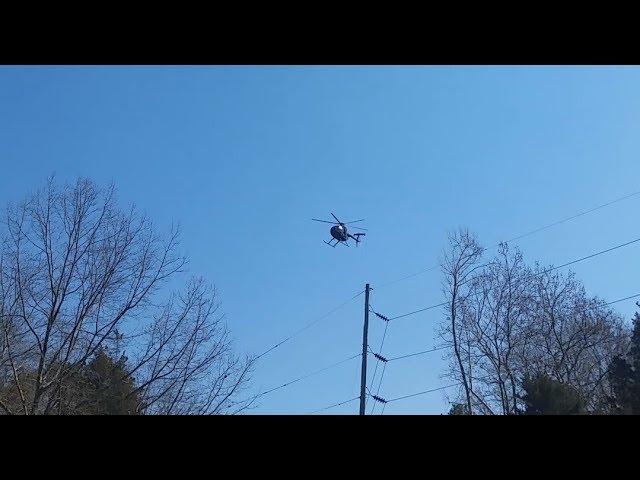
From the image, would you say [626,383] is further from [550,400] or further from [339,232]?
[339,232]

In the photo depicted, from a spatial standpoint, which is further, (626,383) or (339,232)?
(339,232)

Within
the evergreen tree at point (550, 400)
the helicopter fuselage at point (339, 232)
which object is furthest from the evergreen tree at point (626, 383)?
the helicopter fuselage at point (339, 232)

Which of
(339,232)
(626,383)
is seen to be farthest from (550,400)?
(339,232)

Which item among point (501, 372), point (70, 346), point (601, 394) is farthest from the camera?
point (501, 372)

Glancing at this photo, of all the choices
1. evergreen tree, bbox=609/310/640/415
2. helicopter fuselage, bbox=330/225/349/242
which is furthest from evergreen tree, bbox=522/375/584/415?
helicopter fuselage, bbox=330/225/349/242

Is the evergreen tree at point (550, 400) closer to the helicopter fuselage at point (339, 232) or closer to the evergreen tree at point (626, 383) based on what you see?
the evergreen tree at point (626, 383)

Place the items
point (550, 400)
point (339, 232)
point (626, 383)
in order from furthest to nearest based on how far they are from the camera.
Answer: point (339, 232) → point (626, 383) → point (550, 400)

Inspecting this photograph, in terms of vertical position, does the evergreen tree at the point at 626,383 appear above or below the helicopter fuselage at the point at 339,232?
below

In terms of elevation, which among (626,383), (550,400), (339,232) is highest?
(339,232)
